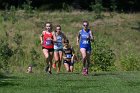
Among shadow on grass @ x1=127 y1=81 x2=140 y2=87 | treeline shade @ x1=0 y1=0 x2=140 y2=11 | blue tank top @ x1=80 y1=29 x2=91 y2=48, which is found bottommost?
shadow on grass @ x1=127 y1=81 x2=140 y2=87

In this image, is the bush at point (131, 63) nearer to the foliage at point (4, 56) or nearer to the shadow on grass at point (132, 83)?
the foliage at point (4, 56)

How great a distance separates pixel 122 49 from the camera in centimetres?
3819

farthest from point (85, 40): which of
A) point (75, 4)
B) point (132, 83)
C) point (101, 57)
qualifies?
point (75, 4)

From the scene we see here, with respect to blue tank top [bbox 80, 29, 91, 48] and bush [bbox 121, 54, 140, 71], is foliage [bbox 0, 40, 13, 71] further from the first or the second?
blue tank top [bbox 80, 29, 91, 48]

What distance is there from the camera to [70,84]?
17500mm

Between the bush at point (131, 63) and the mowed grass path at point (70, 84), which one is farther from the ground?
the mowed grass path at point (70, 84)

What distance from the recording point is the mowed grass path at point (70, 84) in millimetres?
15844

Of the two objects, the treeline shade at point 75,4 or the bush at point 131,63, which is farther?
the treeline shade at point 75,4

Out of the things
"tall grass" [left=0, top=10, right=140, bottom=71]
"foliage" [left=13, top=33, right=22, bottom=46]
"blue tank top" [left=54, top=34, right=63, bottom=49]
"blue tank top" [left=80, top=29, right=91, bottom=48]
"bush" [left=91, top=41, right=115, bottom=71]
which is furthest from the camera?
"tall grass" [left=0, top=10, right=140, bottom=71]

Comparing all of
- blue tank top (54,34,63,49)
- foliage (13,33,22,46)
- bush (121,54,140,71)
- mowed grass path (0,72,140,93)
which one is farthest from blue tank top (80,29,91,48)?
foliage (13,33,22,46)

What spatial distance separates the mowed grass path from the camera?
15.8 metres

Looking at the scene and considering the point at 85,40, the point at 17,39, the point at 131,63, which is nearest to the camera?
the point at 85,40

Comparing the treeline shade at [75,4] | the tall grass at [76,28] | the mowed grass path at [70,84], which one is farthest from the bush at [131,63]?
the treeline shade at [75,4]

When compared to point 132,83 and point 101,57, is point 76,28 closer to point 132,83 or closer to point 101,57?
point 101,57
